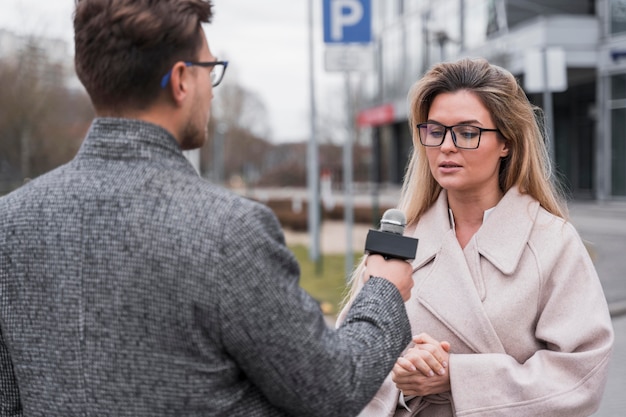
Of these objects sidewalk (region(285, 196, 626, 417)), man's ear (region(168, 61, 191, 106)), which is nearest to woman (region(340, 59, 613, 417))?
sidewalk (region(285, 196, 626, 417))

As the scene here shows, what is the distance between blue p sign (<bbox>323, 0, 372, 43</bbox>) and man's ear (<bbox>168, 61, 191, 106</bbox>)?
8747 mm

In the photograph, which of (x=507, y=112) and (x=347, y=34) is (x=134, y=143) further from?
(x=347, y=34)

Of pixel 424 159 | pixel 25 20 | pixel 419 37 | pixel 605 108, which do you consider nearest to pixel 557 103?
pixel 605 108

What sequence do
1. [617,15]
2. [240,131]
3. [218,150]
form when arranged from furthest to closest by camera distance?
[240,131], [218,150], [617,15]

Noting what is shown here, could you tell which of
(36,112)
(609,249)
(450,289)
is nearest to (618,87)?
(609,249)

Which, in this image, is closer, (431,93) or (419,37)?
(431,93)

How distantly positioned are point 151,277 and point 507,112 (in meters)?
1.50

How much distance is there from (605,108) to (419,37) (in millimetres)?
19416

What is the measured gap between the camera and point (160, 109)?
1.65m

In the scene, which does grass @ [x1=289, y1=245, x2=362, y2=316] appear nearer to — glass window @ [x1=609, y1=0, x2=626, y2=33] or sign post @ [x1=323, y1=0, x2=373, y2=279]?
sign post @ [x1=323, y1=0, x2=373, y2=279]

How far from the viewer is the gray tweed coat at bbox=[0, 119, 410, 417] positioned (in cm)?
152

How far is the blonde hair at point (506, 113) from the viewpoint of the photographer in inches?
102

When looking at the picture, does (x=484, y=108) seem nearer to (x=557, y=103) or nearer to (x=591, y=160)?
(x=591, y=160)

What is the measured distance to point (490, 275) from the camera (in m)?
2.51
